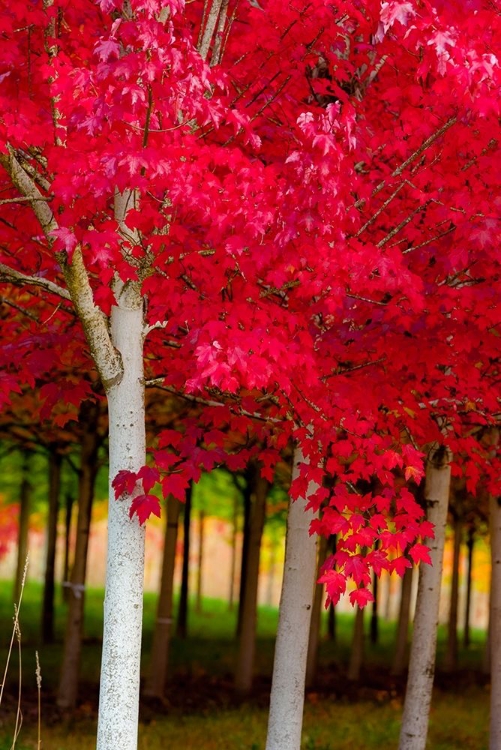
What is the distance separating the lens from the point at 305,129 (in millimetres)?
5160

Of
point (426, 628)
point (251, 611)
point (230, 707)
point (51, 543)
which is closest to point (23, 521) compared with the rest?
point (51, 543)

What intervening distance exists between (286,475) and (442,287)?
422 inches

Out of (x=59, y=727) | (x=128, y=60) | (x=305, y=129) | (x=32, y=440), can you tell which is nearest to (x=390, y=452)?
(x=305, y=129)

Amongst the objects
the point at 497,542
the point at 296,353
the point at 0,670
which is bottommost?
the point at 0,670

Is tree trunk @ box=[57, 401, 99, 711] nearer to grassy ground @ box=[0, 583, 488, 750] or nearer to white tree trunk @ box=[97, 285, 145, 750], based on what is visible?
grassy ground @ box=[0, 583, 488, 750]

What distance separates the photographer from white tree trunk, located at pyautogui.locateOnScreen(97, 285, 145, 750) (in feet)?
19.8

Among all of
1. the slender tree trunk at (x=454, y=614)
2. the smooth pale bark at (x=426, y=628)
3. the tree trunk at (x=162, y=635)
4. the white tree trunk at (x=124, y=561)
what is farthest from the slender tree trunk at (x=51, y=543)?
the white tree trunk at (x=124, y=561)

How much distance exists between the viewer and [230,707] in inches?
493

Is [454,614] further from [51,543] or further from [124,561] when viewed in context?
[124,561]

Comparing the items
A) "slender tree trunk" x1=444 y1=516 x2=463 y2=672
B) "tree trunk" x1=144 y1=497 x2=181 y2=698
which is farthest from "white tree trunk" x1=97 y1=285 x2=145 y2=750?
"slender tree trunk" x1=444 y1=516 x2=463 y2=672

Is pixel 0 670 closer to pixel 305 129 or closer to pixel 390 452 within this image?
pixel 390 452

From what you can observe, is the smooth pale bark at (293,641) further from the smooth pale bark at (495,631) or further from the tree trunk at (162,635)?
the tree trunk at (162,635)

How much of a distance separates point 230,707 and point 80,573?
2891 mm

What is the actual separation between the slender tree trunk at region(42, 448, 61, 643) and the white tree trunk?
9617mm
